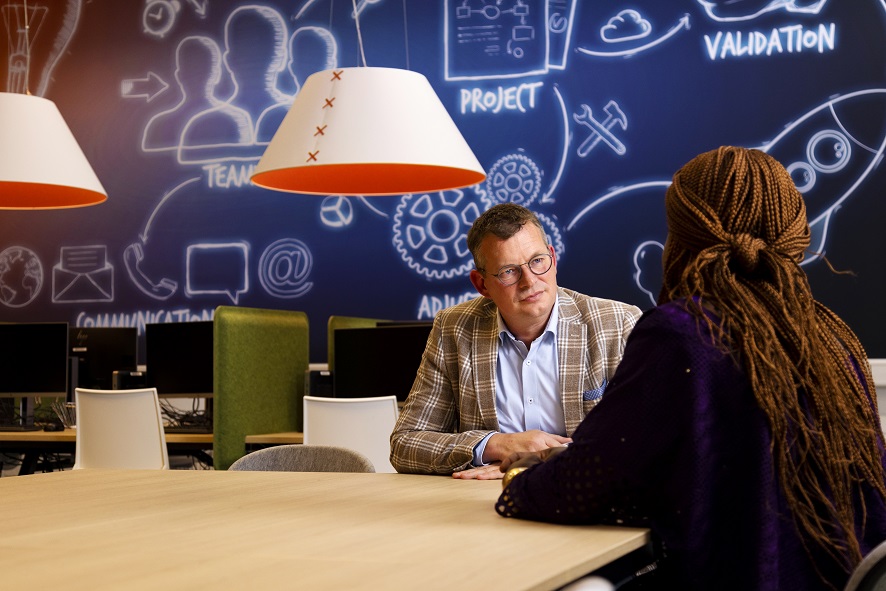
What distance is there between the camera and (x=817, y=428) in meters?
1.44

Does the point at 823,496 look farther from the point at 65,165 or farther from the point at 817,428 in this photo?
the point at 65,165

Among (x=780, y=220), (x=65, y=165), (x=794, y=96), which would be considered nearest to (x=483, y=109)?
(x=794, y=96)

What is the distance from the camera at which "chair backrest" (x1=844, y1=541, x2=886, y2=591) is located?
1.30 meters

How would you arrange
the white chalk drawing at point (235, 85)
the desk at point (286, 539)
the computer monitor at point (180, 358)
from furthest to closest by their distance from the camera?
the white chalk drawing at point (235, 85) → the computer monitor at point (180, 358) → the desk at point (286, 539)

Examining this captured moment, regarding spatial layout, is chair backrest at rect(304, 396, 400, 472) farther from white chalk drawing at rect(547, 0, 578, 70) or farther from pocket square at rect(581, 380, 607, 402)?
white chalk drawing at rect(547, 0, 578, 70)

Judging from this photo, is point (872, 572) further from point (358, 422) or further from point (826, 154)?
point (826, 154)

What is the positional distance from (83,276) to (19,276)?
0.50 meters

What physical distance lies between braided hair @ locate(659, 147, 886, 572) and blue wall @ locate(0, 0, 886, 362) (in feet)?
12.2

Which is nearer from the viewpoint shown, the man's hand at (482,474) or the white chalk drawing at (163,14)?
the man's hand at (482,474)

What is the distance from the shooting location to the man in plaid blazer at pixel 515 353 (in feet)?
8.31

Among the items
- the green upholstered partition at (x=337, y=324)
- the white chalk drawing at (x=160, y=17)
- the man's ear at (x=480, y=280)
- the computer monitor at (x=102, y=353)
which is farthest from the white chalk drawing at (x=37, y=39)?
the man's ear at (x=480, y=280)

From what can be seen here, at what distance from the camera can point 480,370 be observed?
101 inches

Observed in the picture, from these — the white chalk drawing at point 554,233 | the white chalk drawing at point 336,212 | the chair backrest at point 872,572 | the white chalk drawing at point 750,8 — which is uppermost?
the white chalk drawing at point 750,8

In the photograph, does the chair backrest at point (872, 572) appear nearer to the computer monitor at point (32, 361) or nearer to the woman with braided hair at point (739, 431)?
the woman with braided hair at point (739, 431)
